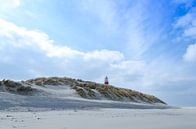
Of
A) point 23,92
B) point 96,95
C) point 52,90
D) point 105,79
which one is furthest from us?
point 105,79

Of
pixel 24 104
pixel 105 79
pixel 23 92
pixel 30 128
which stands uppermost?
pixel 105 79

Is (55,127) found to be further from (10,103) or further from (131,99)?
(131,99)

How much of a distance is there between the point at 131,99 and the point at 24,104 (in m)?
16.2

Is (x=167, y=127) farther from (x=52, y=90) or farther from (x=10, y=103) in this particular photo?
(x=52, y=90)

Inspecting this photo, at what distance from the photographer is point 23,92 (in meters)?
21.3

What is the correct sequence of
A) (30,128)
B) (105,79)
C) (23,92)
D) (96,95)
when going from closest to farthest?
1. (30,128)
2. (23,92)
3. (96,95)
4. (105,79)

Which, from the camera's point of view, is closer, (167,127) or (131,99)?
(167,127)

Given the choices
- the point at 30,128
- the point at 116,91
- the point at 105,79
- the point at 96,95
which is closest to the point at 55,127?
the point at 30,128

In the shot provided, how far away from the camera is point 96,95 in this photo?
83.2 ft

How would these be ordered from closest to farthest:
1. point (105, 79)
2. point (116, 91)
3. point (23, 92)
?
point (23, 92)
point (116, 91)
point (105, 79)

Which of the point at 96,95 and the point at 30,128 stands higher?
the point at 96,95

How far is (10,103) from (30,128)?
7.65 meters

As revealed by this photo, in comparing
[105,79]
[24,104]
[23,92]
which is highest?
[105,79]

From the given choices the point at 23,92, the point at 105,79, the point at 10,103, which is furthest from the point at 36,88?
the point at 105,79
